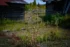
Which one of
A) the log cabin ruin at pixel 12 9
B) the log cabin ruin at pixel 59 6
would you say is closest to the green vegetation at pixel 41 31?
the log cabin ruin at pixel 12 9

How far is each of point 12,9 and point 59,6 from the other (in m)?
3.99

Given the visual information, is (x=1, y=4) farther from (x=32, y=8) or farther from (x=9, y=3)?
(x=32, y=8)

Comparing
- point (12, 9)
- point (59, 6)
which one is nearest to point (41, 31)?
point (12, 9)

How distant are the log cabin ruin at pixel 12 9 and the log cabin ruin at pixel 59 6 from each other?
2.76 metres

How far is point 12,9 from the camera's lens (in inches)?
675

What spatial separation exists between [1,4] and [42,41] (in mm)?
7607

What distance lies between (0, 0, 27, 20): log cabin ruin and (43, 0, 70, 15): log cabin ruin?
9.05 ft

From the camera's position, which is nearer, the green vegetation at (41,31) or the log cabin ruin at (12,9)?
the green vegetation at (41,31)

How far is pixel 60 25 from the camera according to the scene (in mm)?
14773

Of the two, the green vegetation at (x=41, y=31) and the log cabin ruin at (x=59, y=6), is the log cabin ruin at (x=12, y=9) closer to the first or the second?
the green vegetation at (x=41, y=31)

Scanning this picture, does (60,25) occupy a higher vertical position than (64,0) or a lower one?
lower

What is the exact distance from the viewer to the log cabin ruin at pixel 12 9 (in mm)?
16264

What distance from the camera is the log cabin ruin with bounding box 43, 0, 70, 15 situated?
1747cm

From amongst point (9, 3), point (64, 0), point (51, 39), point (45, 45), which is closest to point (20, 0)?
point (9, 3)
